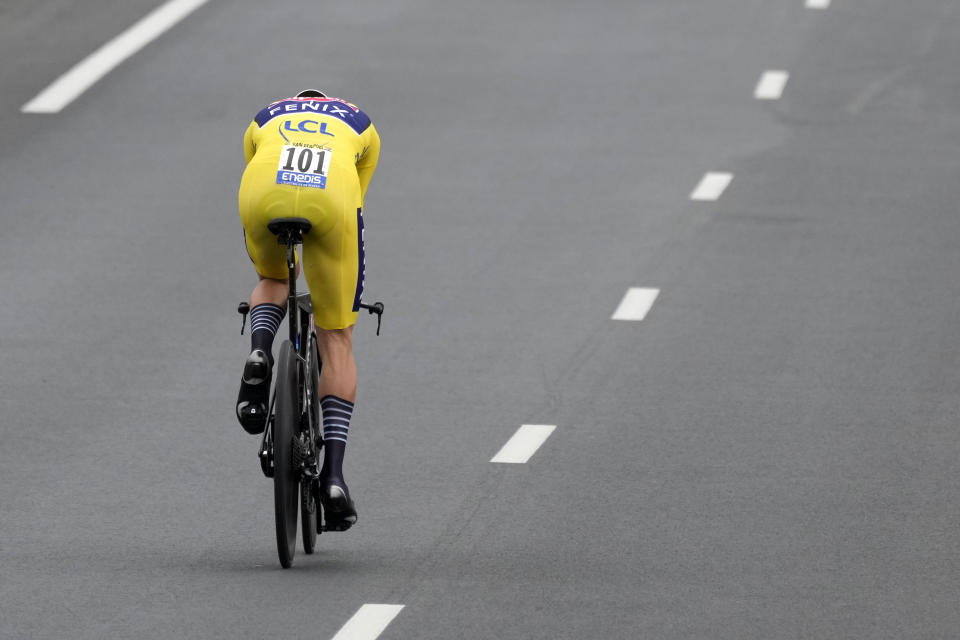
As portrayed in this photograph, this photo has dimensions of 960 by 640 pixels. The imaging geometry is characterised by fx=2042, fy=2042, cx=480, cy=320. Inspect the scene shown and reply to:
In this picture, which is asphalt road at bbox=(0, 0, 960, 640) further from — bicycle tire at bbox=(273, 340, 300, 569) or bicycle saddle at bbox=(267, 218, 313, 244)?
bicycle saddle at bbox=(267, 218, 313, 244)

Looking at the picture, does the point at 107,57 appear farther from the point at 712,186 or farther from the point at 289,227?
the point at 289,227

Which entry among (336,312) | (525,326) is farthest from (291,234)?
(525,326)

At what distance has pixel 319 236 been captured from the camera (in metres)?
8.80

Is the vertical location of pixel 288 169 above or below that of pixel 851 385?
above

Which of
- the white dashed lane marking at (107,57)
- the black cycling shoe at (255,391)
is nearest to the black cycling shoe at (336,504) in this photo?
the black cycling shoe at (255,391)

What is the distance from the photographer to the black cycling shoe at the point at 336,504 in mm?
8938

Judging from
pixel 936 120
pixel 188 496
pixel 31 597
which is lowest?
pixel 936 120

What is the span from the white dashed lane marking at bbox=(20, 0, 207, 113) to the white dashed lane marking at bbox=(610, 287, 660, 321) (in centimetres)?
704

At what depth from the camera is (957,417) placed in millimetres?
11914

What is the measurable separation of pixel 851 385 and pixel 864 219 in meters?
3.92

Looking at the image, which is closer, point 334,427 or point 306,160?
point 306,160

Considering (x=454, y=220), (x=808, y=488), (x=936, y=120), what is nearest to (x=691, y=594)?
(x=808, y=488)

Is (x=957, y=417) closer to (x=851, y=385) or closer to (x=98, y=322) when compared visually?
(x=851, y=385)

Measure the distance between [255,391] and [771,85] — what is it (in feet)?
39.9
